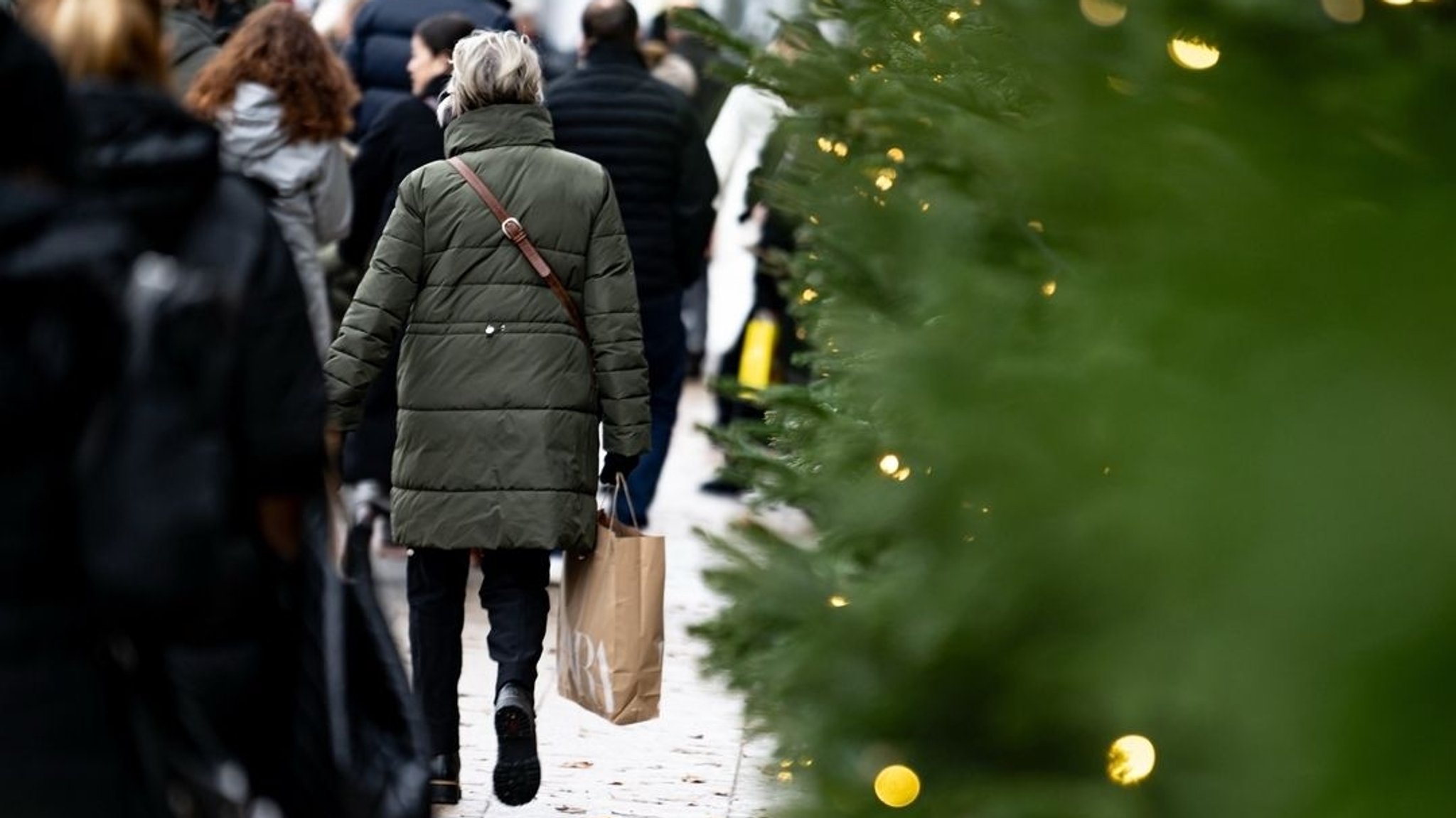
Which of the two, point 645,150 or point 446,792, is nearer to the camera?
point 446,792

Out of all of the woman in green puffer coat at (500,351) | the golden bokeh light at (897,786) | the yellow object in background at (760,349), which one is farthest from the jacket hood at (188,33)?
the golden bokeh light at (897,786)

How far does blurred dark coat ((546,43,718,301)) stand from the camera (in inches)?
331

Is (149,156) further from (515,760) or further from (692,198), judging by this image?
(692,198)

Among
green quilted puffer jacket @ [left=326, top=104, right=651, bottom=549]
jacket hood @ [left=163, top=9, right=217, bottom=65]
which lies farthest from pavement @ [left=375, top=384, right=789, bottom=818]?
jacket hood @ [left=163, top=9, right=217, bottom=65]

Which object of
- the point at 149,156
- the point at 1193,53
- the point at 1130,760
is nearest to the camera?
the point at 1193,53

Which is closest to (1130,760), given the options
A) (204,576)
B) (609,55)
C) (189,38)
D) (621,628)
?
(204,576)

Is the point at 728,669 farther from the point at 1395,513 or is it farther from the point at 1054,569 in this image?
the point at 1395,513

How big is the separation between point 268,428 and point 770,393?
1441mm

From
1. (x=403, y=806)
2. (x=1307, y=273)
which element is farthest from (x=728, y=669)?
(x=1307, y=273)

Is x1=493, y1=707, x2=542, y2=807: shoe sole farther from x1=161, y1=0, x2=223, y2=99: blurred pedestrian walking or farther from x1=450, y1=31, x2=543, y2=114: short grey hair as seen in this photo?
x1=161, y1=0, x2=223, y2=99: blurred pedestrian walking

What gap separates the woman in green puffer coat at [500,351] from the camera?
18.7 ft

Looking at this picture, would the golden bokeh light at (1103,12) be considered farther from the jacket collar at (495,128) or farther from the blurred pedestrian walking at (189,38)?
the blurred pedestrian walking at (189,38)

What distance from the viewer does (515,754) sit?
5715 mm

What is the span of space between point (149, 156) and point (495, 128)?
9.85 feet
